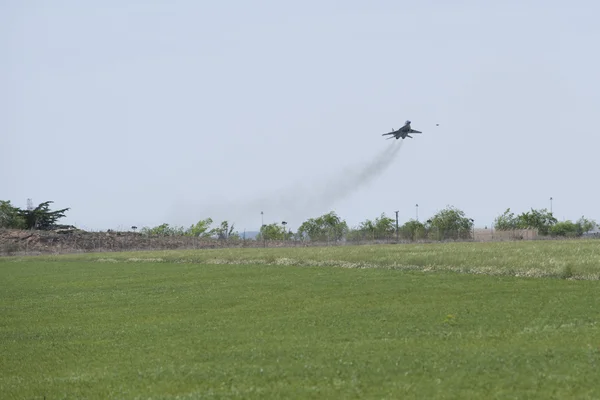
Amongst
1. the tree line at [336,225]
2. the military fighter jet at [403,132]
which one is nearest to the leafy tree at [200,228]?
the tree line at [336,225]

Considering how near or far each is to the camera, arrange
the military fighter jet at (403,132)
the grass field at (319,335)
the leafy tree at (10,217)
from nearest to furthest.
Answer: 1. the grass field at (319,335)
2. the military fighter jet at (403,132)
3. the leafy tree at (10,217)

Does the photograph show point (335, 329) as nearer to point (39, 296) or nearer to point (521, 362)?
point (521, 362)

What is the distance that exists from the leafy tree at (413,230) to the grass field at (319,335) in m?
78.4

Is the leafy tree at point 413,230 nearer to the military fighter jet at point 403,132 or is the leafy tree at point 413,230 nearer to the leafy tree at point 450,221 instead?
the leafy tree at point 450,221

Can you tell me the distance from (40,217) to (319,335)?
135582 mm

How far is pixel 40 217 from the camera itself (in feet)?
495

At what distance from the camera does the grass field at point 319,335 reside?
60.3 ft

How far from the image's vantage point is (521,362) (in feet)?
63.5

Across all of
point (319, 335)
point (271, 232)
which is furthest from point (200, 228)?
point (319, 335)

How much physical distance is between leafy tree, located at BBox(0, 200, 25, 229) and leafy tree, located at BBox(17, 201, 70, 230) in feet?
5.06

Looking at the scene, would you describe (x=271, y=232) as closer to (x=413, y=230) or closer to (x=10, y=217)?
(x=413, y=230)

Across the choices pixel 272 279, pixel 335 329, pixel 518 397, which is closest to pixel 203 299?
pixel 272 279

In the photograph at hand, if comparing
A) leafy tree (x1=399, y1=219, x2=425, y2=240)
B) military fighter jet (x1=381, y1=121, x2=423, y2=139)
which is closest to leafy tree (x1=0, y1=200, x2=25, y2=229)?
leafy tree (x1=399, y1=219, x2=425, y2=240)

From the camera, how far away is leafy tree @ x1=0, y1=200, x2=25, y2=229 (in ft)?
471
